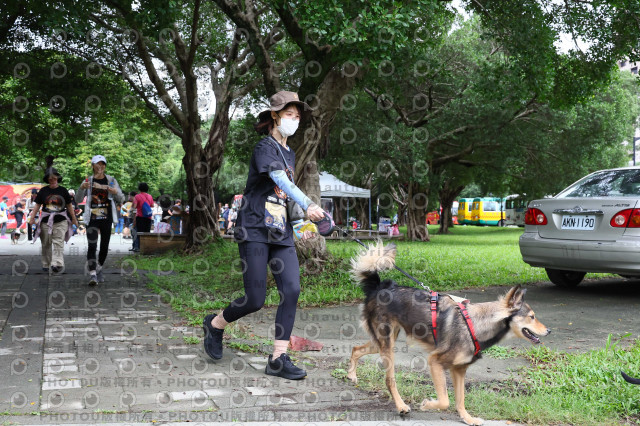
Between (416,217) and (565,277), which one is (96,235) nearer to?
(565,277)

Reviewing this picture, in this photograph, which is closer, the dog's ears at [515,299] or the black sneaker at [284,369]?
the dog's ears at [515,299]

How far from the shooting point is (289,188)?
172 inches

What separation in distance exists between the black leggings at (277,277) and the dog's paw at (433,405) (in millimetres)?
1201

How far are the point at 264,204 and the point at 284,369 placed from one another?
4.08ft

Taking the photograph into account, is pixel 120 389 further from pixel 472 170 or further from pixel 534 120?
pixel 472 170

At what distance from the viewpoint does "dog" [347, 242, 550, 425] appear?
370 cm

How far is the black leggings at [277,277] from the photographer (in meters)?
4.57

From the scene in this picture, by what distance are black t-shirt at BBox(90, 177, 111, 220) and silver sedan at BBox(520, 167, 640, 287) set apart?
240 inches

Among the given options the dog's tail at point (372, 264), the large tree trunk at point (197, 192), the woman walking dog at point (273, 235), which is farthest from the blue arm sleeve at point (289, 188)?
the large tree trunk at point (197, 192)

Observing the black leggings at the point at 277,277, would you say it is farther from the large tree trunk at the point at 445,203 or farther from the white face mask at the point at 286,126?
the large tree trunk at the point at 445,203

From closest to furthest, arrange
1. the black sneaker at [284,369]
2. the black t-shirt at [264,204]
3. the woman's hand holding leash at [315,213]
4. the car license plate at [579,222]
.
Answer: the woman's hand holding leash at [315,213] → the black sneaker at [284,369] → the black t-shirt at [264,204] → the car license plate at [579,222]

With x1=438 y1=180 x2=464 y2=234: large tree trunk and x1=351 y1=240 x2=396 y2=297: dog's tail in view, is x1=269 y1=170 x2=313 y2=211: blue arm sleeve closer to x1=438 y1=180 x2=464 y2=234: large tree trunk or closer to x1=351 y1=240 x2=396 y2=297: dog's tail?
x1=351 y1=240 x2=396 y2=297: dog's tail

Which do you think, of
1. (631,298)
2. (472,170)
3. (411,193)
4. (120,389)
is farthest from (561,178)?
(120,389)

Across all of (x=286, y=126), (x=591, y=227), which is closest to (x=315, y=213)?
(x=286, y=126)
